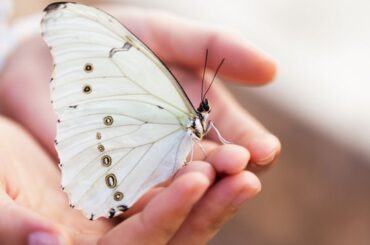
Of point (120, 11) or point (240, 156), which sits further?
point (120, 11)

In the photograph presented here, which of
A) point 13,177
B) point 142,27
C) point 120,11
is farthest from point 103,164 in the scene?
point 120,11

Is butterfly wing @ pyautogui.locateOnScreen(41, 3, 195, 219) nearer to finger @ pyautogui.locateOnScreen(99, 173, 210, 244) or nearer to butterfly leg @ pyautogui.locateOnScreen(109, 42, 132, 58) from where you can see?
butterfly leg @ pyautogui.locateOnScreen(109, 42, 132, 58)

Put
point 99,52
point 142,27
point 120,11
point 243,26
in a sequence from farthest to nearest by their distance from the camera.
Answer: point 243,26 < point 120,11 < point 142,27 < point 99,52

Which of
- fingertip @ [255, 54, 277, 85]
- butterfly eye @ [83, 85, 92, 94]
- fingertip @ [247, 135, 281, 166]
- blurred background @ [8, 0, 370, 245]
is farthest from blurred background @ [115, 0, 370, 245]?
butterfly eye @ [83, 85, 92, 94]

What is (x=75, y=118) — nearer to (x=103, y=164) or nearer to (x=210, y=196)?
(x=103, y=164)

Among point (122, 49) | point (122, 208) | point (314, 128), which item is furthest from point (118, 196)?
point (314, 128)

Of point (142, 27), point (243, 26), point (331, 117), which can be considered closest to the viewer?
point (142, 27)
